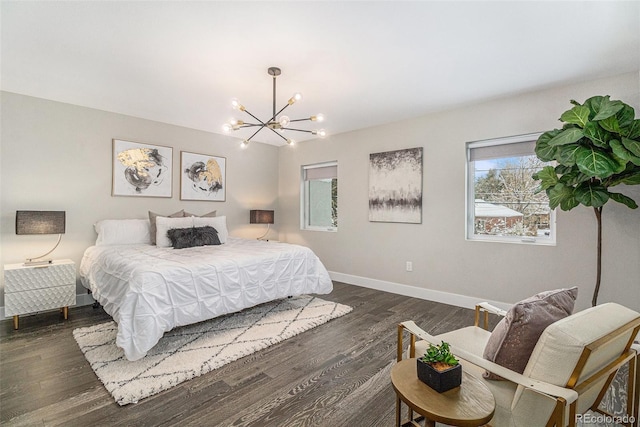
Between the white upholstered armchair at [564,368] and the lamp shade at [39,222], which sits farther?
the lamp shade at [39,222]

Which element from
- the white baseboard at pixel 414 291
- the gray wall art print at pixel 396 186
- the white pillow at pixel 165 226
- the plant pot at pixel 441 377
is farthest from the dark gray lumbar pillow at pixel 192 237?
the plant pot at pixel 441 377

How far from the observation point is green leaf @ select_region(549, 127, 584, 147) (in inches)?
91.7

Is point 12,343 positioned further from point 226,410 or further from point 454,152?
point 454,152

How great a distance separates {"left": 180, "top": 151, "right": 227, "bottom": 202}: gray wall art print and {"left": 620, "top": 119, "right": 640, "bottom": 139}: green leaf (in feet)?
16.3

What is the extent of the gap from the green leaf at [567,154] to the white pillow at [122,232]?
15.3ft

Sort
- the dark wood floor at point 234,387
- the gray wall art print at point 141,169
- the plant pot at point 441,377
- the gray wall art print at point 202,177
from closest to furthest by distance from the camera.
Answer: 1. the plant pot at point 441,377
2. the dark wood floor at point 234,387
3. the gray wall art print at point 141,169
4. the gray wall art print at point 202,177

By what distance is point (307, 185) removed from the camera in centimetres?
581

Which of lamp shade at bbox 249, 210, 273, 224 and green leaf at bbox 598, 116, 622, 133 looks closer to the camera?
green leaf at bbox 598, 116, 622, 133

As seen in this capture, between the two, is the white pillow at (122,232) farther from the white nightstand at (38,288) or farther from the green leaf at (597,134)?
the green leaf at (597,134)

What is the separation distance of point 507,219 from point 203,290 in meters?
3.46

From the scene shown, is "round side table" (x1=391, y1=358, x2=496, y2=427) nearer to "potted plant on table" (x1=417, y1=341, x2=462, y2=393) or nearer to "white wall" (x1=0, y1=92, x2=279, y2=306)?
"potted plant on table" (x1=417, y1=341, x2=462, y2=393)

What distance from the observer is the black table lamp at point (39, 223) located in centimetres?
311

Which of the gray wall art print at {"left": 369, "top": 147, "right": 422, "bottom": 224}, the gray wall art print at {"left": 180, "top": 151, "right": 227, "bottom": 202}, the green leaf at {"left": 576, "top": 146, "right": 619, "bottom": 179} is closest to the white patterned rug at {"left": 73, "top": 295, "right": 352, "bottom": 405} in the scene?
the gray wall art print at {"left": 369, "top": 147, "right": 422, "bottom": 224}

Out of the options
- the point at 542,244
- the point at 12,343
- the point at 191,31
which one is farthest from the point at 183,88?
the point at 542,244
